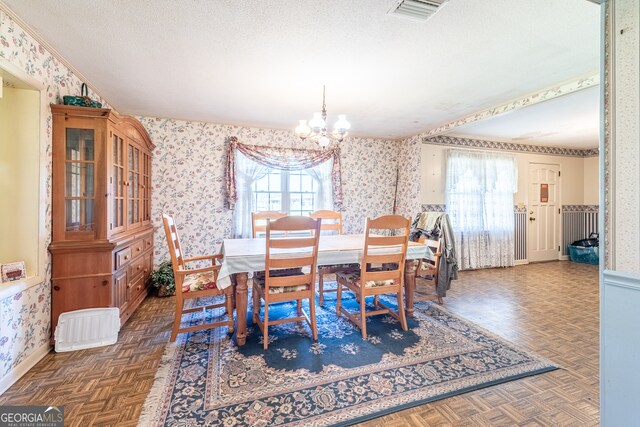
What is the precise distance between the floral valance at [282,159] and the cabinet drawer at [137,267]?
4.50 feet

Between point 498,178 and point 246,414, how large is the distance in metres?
5.49

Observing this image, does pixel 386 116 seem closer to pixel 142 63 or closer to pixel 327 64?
pixel 327 64

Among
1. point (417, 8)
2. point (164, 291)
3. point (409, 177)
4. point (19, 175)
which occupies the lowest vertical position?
point (164, 291)

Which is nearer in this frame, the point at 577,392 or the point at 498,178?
the point at 577,392

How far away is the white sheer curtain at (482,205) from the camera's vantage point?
4.98 m

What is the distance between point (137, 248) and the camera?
3199mm

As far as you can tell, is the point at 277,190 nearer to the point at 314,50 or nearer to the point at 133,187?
the point at 133,187

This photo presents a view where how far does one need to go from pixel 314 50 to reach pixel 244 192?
261 centimetres

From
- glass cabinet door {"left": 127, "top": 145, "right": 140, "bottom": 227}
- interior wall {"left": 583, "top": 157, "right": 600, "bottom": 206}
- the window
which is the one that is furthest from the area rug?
interior wall {"left": 583, "top": 157, "right": 600, "bottom": 206}

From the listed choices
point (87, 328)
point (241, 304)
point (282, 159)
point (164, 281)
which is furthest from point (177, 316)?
point (282, 159)

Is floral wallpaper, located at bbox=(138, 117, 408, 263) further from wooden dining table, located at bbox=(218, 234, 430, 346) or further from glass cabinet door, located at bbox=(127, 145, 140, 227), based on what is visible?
wooden dining table, located at bbox=(218, 234, 430, 346)

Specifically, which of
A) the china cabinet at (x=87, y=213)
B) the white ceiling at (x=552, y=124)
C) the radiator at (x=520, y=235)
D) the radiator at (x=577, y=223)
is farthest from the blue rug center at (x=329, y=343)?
the radiator at (x=577, y=223)

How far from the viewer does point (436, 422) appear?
1549mm

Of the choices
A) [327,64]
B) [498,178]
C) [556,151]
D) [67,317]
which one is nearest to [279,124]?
[327,64]
